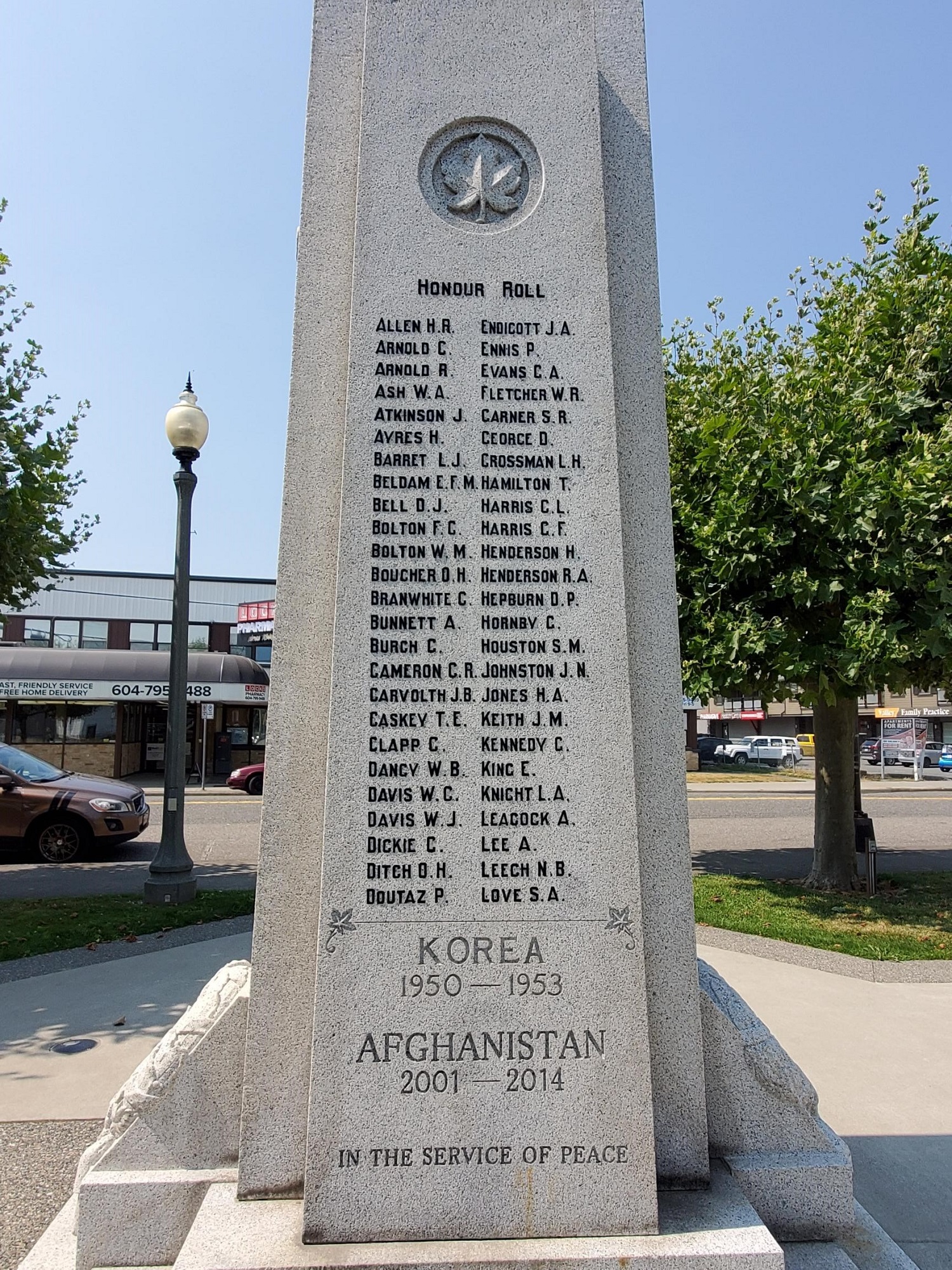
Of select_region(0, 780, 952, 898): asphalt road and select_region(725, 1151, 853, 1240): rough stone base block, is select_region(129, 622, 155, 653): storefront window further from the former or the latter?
select_region(725, 1151, 853, 1240): rough stone base block

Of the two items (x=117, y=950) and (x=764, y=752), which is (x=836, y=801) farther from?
(x=764, y=752)

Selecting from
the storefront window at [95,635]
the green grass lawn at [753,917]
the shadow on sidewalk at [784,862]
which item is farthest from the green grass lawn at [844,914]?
the storefront window at [95,635]

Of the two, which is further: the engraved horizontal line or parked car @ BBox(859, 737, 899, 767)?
parked car @ BBox(859, 737, 899, 767)

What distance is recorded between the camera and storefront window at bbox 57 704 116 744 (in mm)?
30875

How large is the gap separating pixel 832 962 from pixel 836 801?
12.2 feet

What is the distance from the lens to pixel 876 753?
4994 cm

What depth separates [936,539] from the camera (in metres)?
8.16

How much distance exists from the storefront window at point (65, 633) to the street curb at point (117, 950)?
3648 cm

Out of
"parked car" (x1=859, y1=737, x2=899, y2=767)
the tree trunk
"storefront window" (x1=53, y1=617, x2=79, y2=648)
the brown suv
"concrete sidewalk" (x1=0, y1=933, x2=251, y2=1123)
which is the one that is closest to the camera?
"concrete sidewalk" (x1=0, y1=933, x2=251, y2=1123)

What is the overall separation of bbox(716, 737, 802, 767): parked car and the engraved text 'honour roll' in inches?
1766

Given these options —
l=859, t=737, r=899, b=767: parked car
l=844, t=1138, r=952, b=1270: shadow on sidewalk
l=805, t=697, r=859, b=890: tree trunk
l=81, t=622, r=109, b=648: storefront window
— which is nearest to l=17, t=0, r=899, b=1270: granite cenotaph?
l=844, t=1138, r=952, b=1270: shadow on sidewalk

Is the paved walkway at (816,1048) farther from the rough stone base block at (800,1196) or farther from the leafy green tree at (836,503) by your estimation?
the leafy green tree at (836,503)

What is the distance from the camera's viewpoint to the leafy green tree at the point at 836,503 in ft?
26.9

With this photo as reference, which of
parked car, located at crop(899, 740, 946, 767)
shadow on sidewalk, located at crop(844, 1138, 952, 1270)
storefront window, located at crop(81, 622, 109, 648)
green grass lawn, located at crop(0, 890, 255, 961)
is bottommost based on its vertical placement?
shadow on sidewalk, located at crop(844, 1138, 952, 1270)
